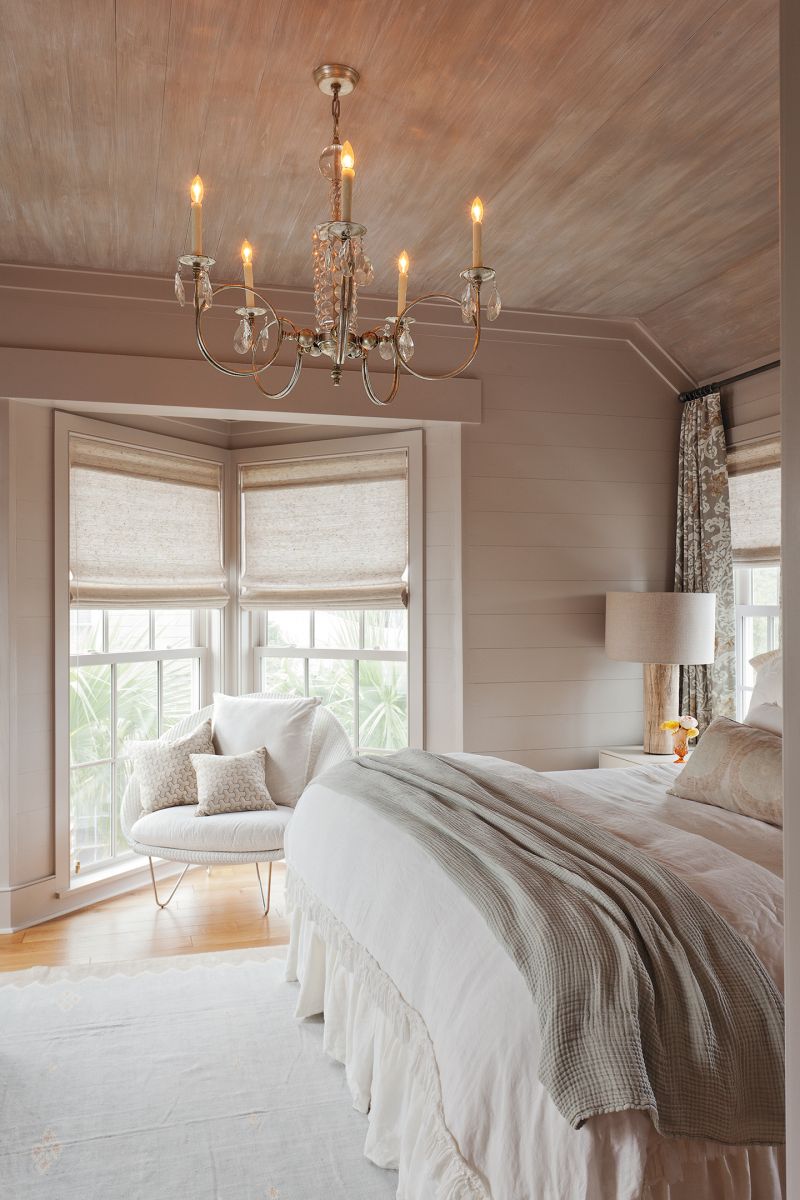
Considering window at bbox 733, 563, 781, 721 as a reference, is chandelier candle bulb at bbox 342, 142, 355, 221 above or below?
above

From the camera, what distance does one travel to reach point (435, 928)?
187 cm

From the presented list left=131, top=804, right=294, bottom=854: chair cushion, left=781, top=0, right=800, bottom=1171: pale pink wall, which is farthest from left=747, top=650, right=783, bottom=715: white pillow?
left=781, top=0, right=800, bottom=1171: pale pink wall

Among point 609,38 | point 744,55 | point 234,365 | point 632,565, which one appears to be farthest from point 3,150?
point 632,565

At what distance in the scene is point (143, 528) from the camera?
4.42 metres

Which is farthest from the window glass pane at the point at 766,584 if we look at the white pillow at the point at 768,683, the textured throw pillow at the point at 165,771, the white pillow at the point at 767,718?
the textured throw pillow at the point at 165,771

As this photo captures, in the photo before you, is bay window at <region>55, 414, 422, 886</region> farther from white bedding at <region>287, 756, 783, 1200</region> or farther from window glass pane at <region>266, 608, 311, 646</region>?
white bedding at <region>287, 756, 783, 1200</region>

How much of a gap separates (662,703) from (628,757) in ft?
1.00

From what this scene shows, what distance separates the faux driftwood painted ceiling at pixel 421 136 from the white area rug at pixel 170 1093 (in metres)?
2.81

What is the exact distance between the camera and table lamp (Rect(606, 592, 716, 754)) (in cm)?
391

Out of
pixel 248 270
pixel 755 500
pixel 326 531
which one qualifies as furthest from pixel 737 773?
pixel 326 531

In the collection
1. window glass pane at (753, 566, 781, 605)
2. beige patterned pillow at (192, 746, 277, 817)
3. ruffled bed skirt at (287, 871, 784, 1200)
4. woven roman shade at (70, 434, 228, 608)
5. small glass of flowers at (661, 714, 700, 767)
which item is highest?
woven roman shade at (70, 434, 228, 608)

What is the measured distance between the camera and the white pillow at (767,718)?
2754mm

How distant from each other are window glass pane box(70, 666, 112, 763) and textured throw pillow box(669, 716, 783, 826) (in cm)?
278

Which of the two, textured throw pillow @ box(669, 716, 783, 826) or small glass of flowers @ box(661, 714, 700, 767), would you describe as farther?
small glass of flowers @ box(661, 714, 700, 767)
